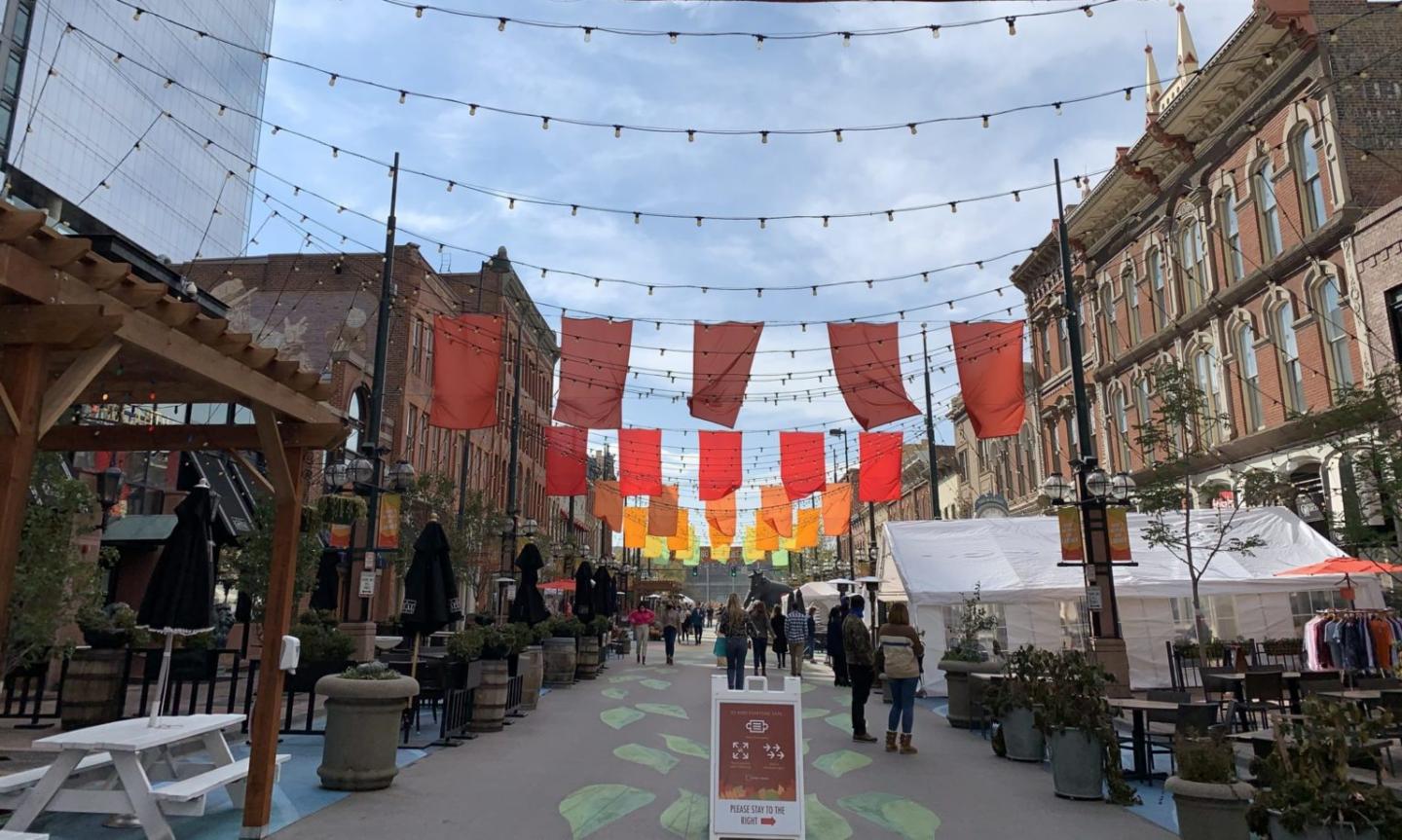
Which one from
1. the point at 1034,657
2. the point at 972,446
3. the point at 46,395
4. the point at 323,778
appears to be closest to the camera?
the point at 46,395

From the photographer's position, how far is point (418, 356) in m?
34.8

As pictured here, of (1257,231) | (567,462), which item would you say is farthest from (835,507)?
(1257,231)

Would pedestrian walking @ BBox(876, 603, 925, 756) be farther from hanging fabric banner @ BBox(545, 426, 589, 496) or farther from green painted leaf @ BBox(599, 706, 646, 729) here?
hanging fabric banner @ BBox(545, 426, 589, 496)

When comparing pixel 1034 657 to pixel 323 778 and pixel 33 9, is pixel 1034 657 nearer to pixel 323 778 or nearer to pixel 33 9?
pixel 323 778

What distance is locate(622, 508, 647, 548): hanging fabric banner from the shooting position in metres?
45.2

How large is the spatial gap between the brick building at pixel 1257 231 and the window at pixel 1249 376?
2.2 inches

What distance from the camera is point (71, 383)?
16.4 feet

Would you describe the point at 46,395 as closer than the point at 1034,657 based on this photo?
Yes

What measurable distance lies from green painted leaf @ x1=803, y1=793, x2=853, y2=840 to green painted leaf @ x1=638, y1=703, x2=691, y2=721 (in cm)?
628

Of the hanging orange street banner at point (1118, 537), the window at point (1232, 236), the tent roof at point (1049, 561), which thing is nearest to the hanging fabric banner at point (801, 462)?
the tent roof at point (1049, 561)

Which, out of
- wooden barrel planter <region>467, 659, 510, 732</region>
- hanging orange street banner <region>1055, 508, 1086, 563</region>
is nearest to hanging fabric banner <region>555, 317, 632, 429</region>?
wooden barrel planter <region>467, 659, 510, 732</region>

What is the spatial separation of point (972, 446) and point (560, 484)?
1030 inches

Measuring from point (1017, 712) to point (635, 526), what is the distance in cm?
3555

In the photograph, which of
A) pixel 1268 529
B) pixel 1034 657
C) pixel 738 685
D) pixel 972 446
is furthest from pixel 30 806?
pixel 972 446
